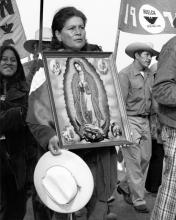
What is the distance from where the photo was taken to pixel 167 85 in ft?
10.7

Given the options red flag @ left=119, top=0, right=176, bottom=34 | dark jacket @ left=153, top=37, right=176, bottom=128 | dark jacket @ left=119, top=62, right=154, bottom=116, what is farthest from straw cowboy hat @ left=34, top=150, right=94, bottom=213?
red flag @ left=119, top=0, right=176, bottom=34

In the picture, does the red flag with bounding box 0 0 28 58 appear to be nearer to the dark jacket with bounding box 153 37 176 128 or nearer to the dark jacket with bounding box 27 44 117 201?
the dark jacket with bounding box 153 37 176 128

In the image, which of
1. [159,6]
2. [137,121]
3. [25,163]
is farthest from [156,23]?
[25,163]

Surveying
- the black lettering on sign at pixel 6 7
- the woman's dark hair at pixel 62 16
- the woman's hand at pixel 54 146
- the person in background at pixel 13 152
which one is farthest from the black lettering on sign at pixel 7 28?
the woman's hand at pixel 54 146

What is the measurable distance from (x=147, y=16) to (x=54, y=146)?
3.38 m

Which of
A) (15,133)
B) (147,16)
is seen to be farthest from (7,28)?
(15,133)

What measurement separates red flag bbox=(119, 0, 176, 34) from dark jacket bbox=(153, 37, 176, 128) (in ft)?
7.36

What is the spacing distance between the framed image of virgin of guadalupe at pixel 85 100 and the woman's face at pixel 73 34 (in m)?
0.08

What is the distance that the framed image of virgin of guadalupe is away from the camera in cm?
272

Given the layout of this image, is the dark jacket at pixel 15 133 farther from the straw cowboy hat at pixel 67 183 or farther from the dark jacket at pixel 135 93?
the dark jacket at pixel 135 93

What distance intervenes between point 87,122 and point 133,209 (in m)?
2.22

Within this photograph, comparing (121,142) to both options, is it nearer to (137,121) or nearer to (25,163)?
(25,163)

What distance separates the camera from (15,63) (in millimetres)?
3756

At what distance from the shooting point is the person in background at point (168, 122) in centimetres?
325
